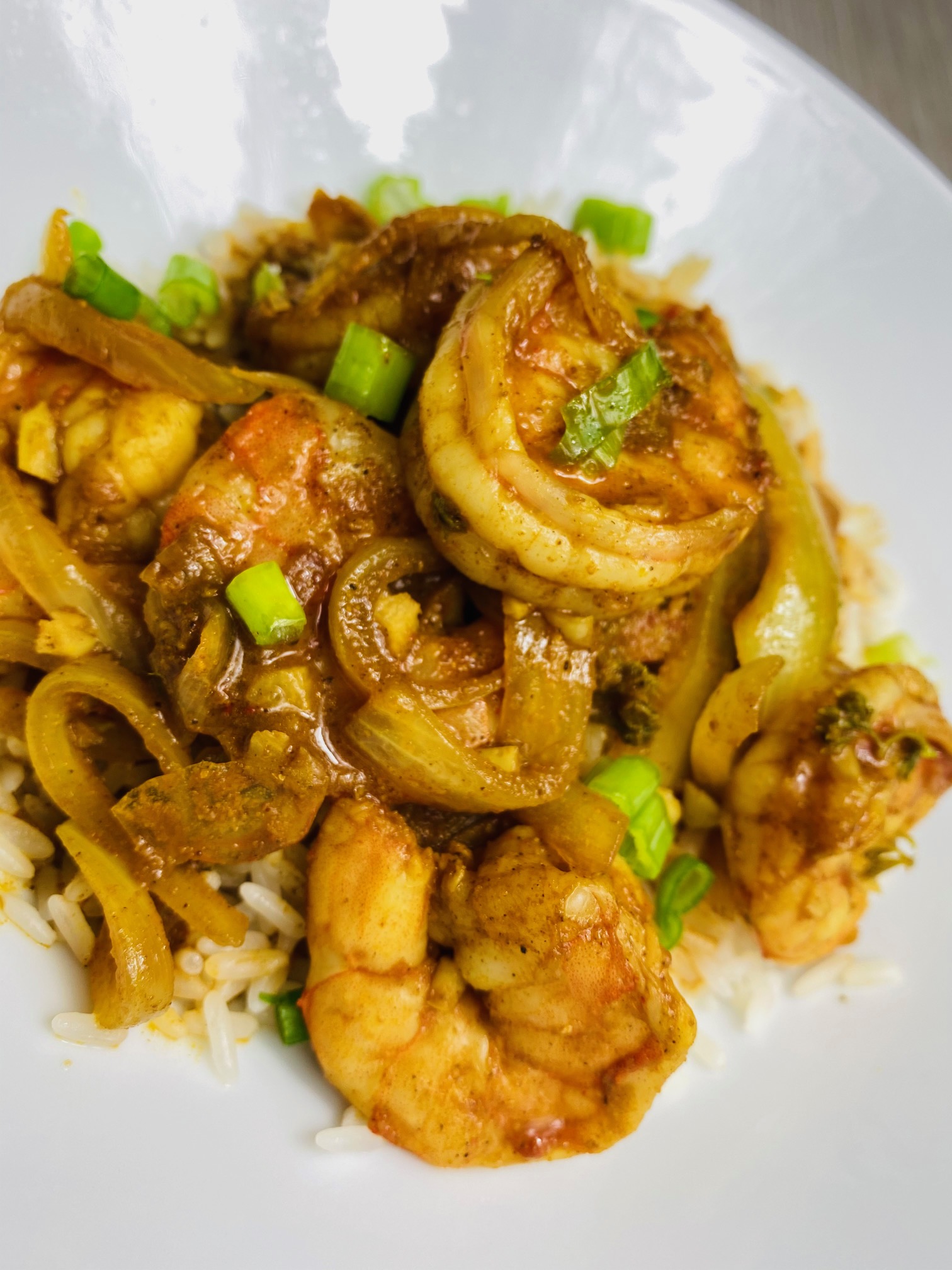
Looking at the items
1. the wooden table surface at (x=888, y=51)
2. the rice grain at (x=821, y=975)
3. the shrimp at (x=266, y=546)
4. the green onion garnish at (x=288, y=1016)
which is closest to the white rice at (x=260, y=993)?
the green onion garnish at (x=288, y=1016)

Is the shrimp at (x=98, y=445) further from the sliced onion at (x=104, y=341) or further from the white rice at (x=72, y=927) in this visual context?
the white rice at (x=72, y=927)

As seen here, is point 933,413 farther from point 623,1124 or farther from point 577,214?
point 623,1124

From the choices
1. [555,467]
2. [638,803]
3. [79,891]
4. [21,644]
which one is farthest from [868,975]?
[21,644]

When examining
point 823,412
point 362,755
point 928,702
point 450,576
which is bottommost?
point 362,755

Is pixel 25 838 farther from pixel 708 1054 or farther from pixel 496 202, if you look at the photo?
pixel 496 202

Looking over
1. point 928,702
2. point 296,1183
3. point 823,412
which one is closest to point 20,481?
point 296,1183

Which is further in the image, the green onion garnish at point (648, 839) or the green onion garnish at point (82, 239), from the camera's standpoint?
the green onion garnish at point (648, 839)

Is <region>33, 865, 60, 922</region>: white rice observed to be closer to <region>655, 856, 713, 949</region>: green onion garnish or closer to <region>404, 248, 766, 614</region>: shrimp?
<region>404, 248, 766, 614</region>: shrimp

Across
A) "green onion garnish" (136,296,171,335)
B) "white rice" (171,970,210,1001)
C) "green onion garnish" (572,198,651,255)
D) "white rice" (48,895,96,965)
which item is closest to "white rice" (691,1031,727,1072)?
"white rice" (171,970,210,1001)
